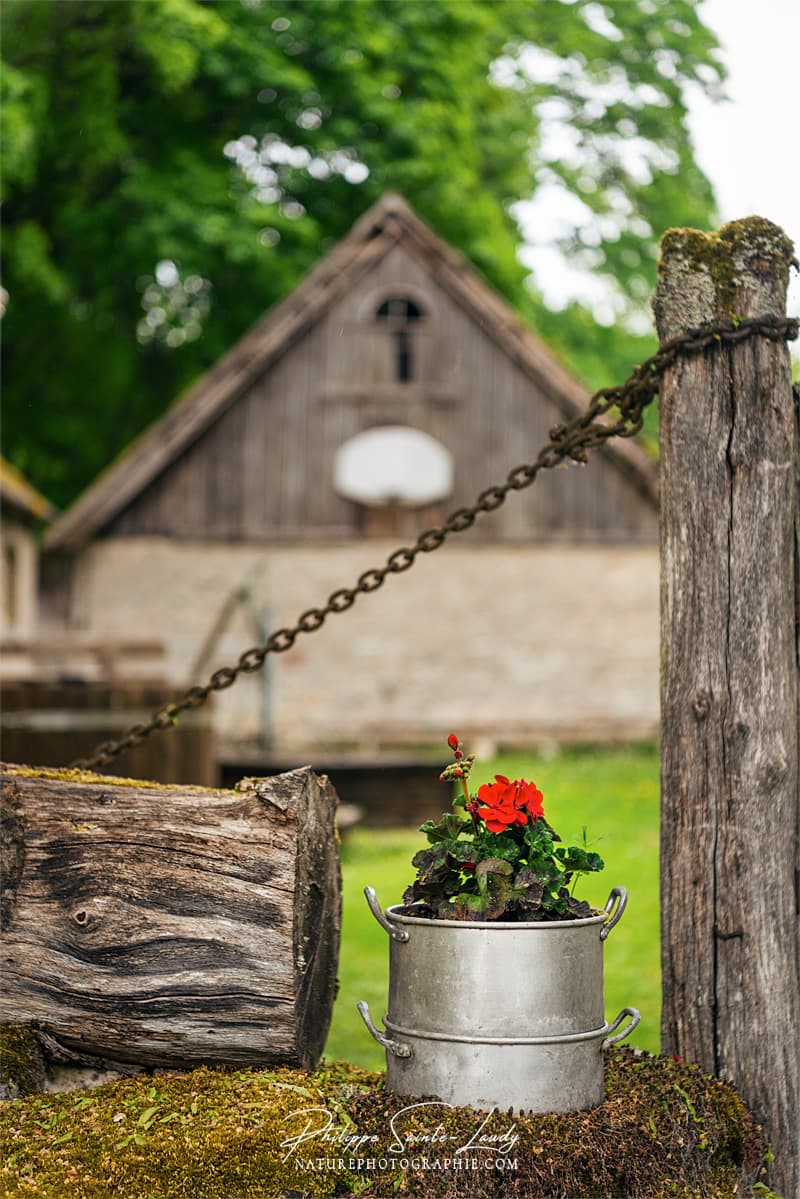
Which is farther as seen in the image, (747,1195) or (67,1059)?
(67,1059)

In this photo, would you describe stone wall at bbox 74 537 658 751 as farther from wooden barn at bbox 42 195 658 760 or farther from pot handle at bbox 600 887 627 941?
pot handle at bbox 600 887 627 941

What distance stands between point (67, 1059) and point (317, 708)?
528 inches

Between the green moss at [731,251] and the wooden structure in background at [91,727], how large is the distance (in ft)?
17.1

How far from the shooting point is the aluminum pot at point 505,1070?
2672 millimetres

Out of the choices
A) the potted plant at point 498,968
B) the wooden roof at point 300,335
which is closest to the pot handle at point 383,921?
the potted plant at point 498,968

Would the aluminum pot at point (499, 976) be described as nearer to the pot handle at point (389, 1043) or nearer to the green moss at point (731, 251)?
the pot handle at point (389, 1043)

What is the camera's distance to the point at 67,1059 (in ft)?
10.3

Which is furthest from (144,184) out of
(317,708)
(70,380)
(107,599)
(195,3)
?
(317,708)

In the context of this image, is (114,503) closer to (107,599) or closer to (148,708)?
(107,599)

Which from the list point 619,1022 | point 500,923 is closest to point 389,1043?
point 500,923

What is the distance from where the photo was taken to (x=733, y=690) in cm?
308

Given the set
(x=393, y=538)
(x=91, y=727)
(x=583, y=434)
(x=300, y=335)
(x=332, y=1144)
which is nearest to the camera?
(x=332, y=1144)

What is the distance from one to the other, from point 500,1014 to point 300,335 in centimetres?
1421

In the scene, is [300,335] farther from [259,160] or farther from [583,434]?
[583,434]
